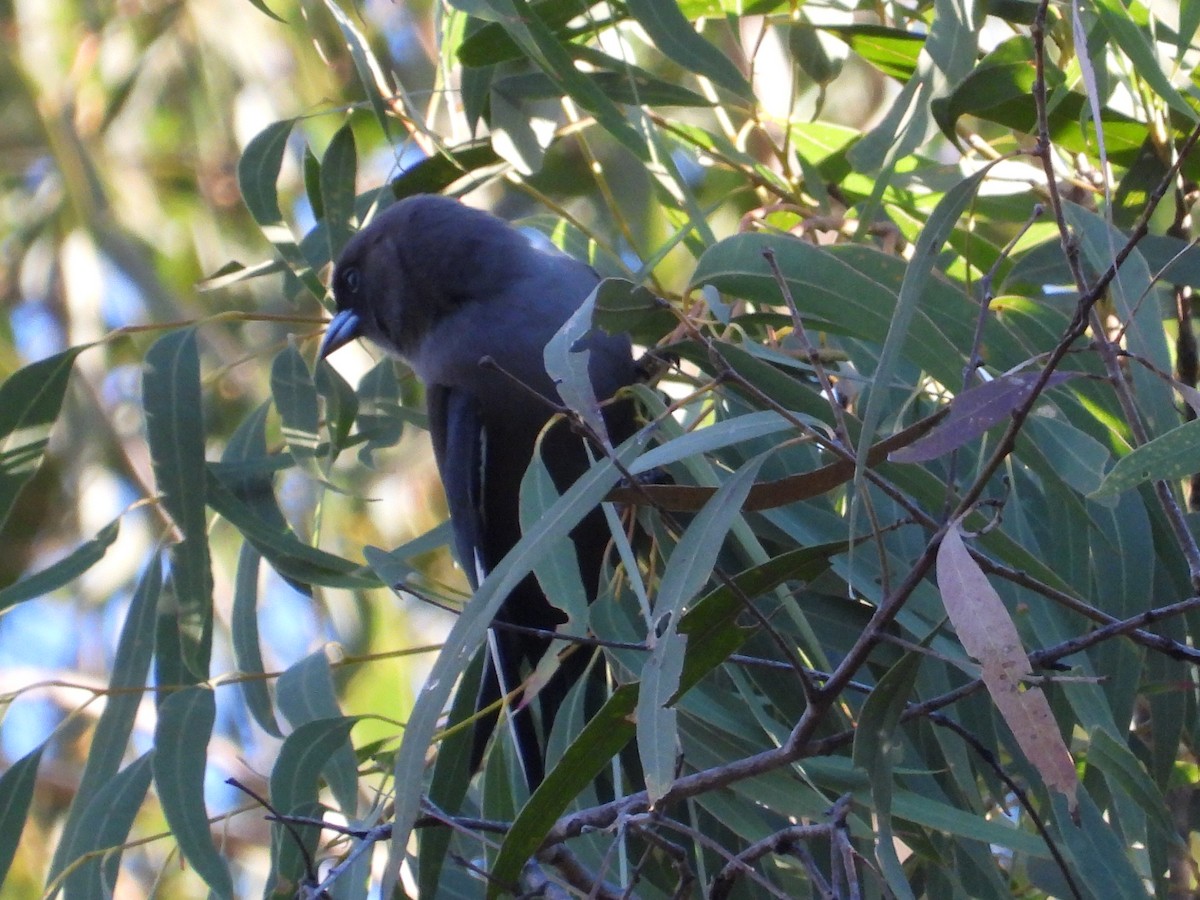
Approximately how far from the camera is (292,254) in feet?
8.39

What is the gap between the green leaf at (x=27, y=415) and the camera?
2350 millimetres

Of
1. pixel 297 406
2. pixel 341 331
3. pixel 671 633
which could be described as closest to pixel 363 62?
pixel 297 406

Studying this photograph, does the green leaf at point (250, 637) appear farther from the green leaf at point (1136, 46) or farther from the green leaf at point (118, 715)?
the green leaf at point (1136, 46)

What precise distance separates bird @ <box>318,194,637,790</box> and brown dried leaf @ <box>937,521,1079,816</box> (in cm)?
125

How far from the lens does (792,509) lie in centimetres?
197

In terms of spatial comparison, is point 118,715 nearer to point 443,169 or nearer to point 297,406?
point 297,406

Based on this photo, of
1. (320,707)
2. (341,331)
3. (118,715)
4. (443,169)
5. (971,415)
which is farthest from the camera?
(341,331)

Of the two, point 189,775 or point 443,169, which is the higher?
point 443,169

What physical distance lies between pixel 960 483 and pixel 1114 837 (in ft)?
1.87

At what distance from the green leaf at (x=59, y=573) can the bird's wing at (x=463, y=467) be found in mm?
611

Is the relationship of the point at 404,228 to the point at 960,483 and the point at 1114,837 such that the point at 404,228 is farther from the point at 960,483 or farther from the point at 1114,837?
the point at 1114,837

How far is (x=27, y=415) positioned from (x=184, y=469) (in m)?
0.29

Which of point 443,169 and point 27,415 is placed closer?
point 27,415

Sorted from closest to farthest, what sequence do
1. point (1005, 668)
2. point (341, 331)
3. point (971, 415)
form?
point (1005, 668), point (971, 415), point (341, 331)
